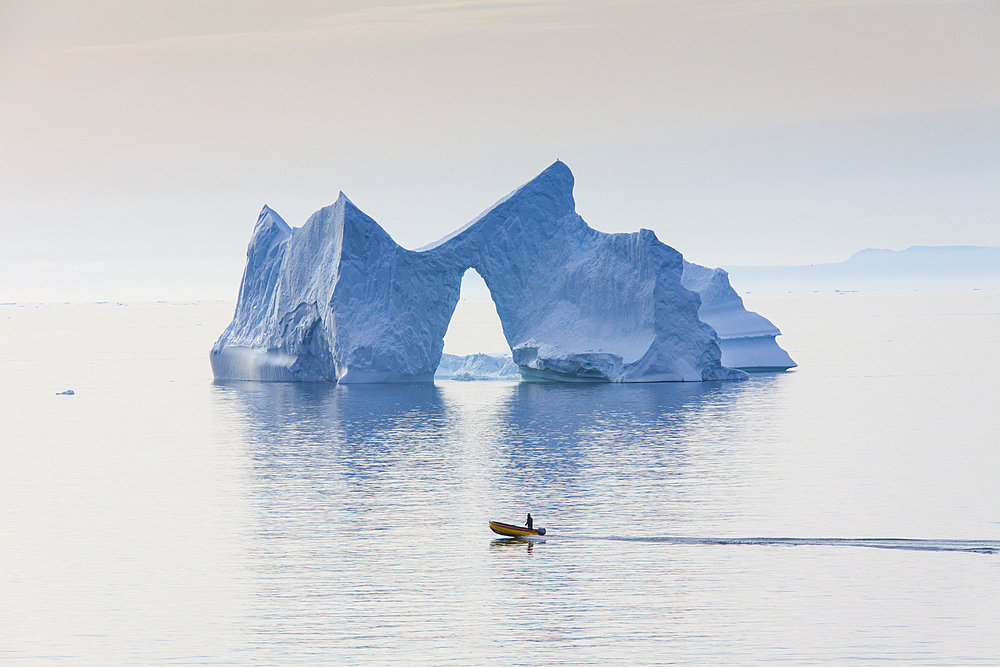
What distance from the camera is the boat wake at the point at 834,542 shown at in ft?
61.6

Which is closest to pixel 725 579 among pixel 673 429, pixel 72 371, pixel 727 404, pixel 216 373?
pixel 673 429

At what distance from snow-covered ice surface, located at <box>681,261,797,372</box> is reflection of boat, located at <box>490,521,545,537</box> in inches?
1174

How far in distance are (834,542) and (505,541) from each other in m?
5.83

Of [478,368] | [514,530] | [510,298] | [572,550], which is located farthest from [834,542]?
[478,368]

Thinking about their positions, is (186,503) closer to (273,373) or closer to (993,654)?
(993,654)

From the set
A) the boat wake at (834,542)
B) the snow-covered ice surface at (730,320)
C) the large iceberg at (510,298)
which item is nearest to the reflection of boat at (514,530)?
the boat wake at (834,542)

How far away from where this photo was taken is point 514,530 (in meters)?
19.3

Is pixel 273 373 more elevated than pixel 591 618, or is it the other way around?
pixel 273 373

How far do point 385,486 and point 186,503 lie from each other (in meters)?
4.31

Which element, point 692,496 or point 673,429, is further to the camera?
point 673,429

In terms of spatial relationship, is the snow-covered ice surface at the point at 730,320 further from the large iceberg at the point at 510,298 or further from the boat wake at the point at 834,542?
the boat wake at the point at 834,542

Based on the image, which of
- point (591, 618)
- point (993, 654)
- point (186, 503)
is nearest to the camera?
point (993, 654)

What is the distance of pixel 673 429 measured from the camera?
1254 inches

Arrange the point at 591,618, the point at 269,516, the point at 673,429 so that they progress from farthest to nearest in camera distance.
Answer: the point at 673,429 → the point at 269,516 → the point at 591,618
